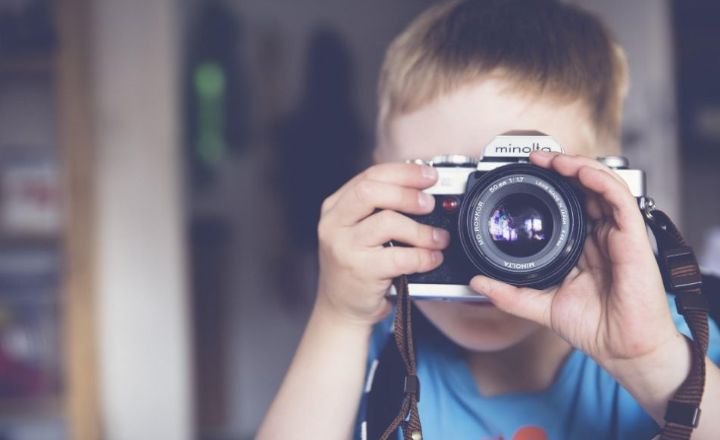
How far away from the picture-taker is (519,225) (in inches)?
25.5

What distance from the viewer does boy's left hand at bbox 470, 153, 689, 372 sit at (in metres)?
0.58

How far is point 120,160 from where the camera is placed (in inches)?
78.5

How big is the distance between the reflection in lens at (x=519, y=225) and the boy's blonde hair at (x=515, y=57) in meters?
0.17

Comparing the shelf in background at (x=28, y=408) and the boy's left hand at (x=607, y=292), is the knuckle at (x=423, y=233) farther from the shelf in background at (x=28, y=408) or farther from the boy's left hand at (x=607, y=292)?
the shelf in background at (x=28, y=408)

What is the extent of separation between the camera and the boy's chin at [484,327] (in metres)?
0.74

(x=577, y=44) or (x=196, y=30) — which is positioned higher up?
(x=196, y=30)

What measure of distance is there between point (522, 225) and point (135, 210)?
1.57 m

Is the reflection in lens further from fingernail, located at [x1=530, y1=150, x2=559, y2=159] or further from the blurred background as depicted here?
the blurred background

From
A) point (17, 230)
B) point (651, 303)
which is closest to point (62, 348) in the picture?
point (17, 230)

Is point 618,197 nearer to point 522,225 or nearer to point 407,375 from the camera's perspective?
point 522,225

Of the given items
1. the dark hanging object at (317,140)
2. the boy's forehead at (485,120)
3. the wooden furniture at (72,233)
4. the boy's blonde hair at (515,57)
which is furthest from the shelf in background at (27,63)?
the boy's forehead at (485,120)

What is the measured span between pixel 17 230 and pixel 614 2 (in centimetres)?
166

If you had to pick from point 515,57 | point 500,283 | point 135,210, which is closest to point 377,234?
point 500,283

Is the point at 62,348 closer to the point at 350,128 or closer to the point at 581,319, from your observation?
the point at 350,128
